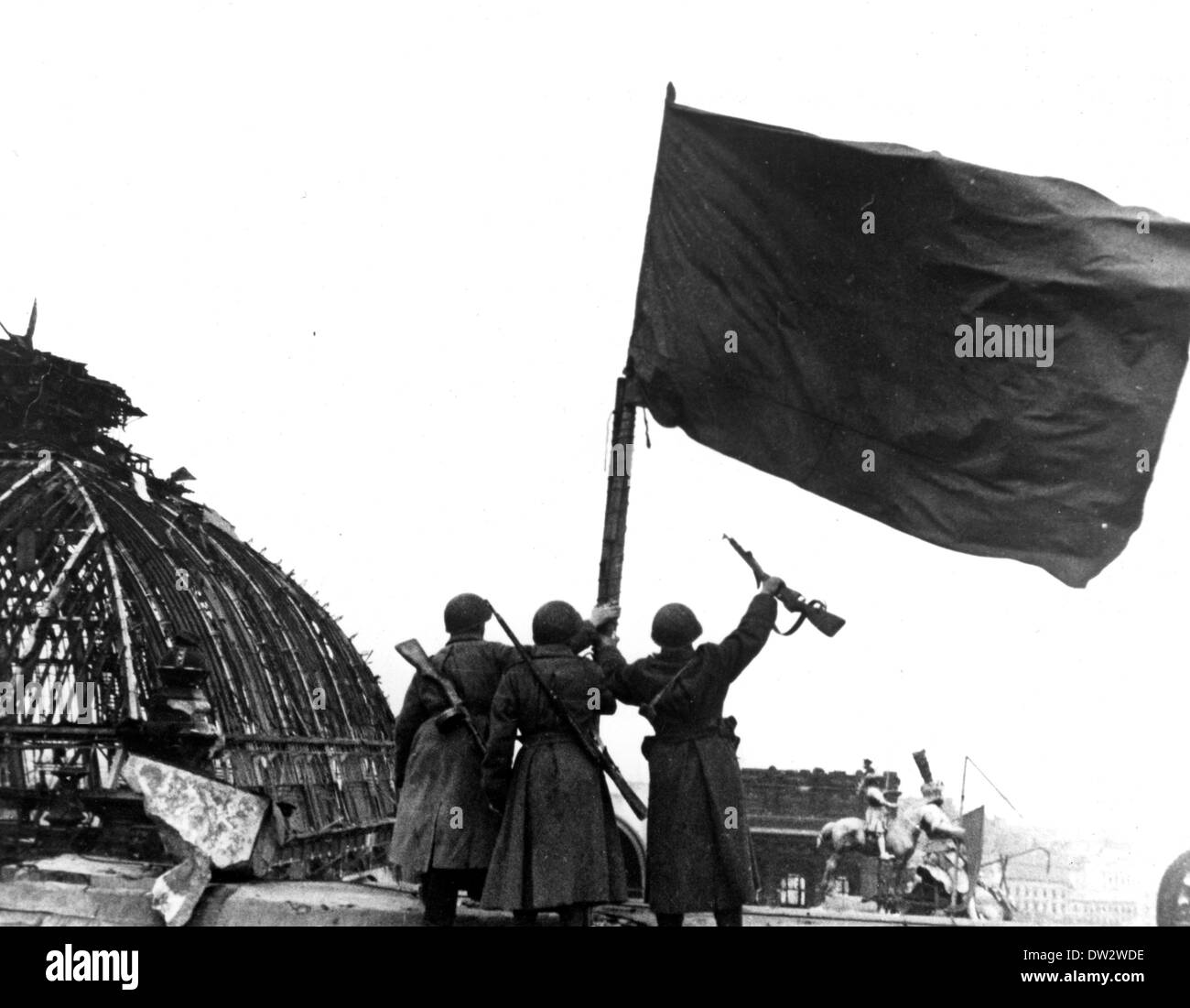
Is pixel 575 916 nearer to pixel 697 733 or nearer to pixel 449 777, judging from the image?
pixel 449 777

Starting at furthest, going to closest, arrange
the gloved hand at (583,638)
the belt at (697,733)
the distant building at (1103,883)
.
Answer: the distant building at (1103,883), the gloved hand at (583,638), the belt at (697,733)

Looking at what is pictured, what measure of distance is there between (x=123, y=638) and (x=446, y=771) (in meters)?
7.86

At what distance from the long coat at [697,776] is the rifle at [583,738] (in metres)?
0.18

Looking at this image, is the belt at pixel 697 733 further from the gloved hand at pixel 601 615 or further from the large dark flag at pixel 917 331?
the large dark flag at pixel 917 331

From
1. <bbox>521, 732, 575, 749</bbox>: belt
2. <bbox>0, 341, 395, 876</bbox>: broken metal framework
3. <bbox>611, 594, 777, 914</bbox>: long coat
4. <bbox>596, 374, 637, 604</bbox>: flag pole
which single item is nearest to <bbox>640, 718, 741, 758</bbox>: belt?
<bbox>611, 594, 777, 914</bbox>: long coat

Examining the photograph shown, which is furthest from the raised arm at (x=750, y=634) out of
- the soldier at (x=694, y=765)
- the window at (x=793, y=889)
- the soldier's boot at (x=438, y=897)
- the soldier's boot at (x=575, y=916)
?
the window at (x=793, y=889)

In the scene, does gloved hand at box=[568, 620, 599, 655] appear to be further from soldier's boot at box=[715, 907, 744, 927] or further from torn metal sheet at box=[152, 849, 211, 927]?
torn metal sheet at box=[152, 849, 211, 927]

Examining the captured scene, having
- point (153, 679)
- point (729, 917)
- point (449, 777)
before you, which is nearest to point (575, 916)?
point (729, 917)

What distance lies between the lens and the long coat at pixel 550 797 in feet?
18.9

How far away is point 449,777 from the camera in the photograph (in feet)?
20.5

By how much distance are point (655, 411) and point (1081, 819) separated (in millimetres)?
22070

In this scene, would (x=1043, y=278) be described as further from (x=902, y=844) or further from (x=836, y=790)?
(x=836, y=790)
